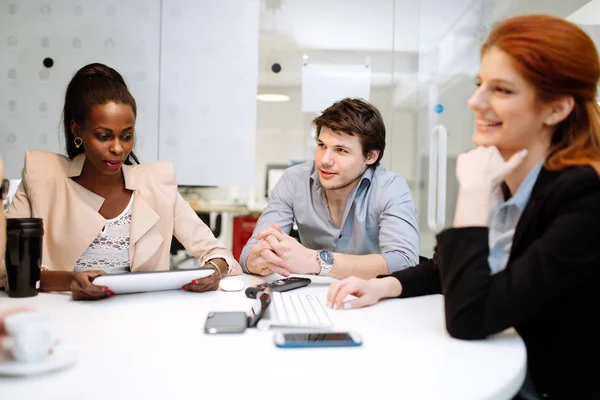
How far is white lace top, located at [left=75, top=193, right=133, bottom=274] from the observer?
5.88ft

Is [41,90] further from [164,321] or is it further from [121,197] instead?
[164,321]

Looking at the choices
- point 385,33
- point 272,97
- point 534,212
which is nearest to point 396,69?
point 385,33

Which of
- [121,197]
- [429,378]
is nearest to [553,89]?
[429,378]

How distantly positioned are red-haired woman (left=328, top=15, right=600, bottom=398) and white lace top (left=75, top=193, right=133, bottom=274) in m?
0.84

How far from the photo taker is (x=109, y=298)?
137 centimetres

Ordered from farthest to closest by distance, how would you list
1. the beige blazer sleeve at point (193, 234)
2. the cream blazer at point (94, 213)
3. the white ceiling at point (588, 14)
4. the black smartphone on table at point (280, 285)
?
the white ceiling at point (588, 14) < the beige blazer sleeve at point (193, 234) < the cream blazer at point (94, 213) < the black smartphone on table at point (280, 285)

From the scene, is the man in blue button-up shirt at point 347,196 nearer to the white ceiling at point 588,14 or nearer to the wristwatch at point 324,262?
the wristwatch at point 324,262

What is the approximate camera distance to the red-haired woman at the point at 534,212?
1.02 metres

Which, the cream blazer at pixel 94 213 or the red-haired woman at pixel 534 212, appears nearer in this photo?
the red-haired woman at pixel 534 212

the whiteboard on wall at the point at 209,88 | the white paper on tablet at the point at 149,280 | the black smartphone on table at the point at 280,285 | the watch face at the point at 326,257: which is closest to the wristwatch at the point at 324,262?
the watch face at the point at 326,257

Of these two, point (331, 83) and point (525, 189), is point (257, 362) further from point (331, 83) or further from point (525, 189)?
point (331, 83)

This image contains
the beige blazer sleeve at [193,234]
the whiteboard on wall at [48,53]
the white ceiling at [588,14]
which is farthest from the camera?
the white ceiling at [588,14]

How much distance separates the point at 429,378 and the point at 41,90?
330cm

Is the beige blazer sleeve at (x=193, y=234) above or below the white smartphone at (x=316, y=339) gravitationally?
above
